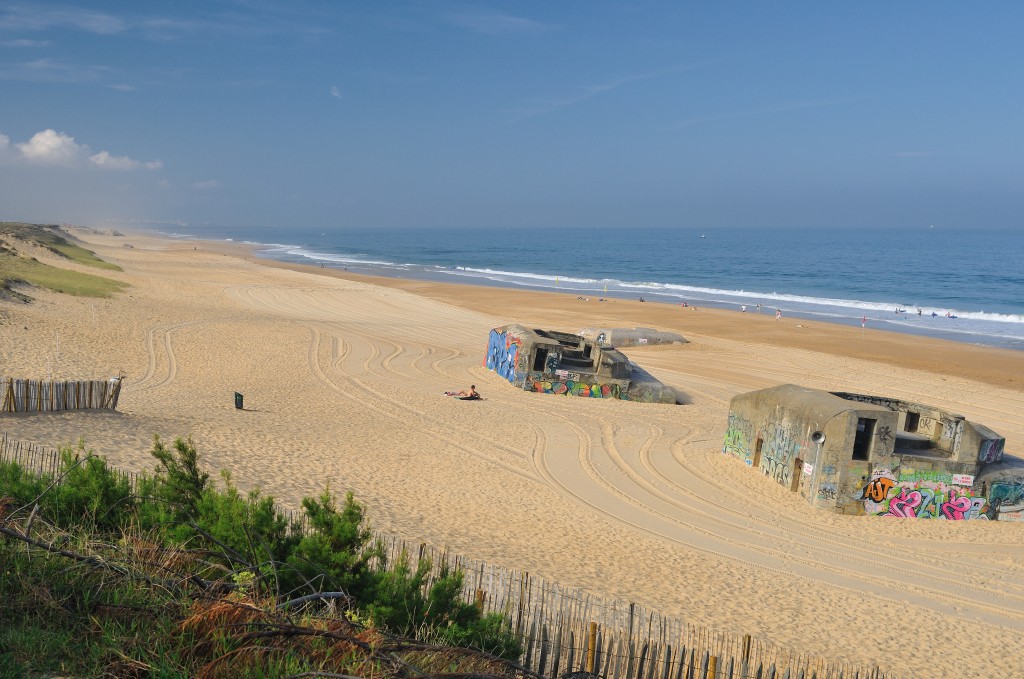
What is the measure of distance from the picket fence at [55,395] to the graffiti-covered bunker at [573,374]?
13.5m

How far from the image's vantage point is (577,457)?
2023 cm

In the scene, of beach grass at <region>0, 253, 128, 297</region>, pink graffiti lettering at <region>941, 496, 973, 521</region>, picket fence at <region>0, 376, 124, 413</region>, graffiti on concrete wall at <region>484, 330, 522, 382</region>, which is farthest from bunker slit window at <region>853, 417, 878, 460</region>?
beach grass at <region>0, 253, 128, 297</region>

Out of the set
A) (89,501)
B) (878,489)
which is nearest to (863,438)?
(878,489)

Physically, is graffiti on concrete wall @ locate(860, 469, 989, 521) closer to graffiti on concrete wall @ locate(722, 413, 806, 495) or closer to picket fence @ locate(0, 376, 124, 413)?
graffiti on concrete wall @ locate(722, 413, 806, 495)

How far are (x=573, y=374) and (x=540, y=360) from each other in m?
1.31

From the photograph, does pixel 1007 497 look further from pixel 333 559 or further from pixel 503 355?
pixel 503 355

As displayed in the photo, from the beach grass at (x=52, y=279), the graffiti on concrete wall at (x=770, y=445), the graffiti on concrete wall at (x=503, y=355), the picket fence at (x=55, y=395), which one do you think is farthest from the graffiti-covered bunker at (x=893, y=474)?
the beach grass at (x=52, y=279)

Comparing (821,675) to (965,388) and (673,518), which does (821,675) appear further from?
(965,388)

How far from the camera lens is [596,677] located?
22.4ft

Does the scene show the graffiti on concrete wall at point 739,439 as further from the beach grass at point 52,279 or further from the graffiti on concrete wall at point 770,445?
the beach grass at point 52,279

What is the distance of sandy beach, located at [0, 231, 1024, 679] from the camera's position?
12656 mm

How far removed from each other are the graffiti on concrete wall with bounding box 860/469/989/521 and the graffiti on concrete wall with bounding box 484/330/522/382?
13.4 m

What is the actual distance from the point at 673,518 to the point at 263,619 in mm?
12181

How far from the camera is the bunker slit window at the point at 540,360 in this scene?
27703 mm
